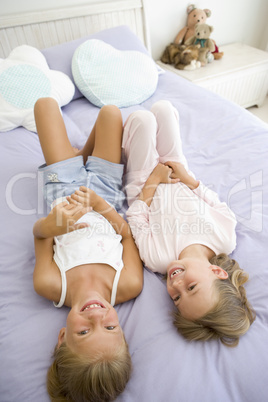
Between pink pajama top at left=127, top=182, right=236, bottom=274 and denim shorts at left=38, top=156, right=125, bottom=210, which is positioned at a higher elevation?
denim shorts at left=38, top=156, right=125, bottom=210

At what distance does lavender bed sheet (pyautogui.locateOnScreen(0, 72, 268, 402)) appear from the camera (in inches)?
25.3

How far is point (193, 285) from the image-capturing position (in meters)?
0.78

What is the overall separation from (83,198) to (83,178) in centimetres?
20

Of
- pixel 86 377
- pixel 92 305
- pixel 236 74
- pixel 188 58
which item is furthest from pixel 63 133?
pixel 236 74

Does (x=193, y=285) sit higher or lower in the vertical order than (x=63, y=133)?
lower

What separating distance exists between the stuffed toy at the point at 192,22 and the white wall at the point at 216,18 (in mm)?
65

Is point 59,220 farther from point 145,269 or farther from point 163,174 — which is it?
point 163,174

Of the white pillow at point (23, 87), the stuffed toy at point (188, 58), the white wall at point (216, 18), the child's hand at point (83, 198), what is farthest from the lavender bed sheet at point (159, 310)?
the white wall at point (216, 18)

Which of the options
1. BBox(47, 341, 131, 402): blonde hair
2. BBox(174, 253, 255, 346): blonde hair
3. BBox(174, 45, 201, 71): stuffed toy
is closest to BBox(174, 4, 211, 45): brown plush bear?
BBox(174, 45, 201, 71): stuffed toy

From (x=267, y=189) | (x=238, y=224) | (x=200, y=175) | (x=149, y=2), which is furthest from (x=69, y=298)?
(x=149, y=2)

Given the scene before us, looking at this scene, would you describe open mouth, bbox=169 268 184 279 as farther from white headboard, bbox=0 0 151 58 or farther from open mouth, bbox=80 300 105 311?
white headboard, bbox=0 0 151 58

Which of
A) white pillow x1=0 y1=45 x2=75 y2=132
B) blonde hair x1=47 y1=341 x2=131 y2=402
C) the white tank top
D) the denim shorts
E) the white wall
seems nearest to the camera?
blonde hair x1=47 y1=341 x2=131 y2=402

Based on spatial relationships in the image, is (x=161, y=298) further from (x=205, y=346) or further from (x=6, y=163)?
(x=6, y=163)

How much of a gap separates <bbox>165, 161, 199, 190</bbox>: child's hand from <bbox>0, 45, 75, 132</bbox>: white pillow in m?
0.79
